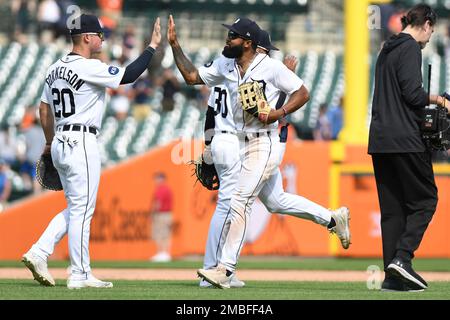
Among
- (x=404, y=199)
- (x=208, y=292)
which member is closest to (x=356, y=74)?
(x=404, y=199)

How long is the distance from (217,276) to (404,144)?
1679 millimetres

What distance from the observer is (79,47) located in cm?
852

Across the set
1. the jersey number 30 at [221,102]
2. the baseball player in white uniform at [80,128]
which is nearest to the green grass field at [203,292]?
the baseball player in white uniform at [80,128]

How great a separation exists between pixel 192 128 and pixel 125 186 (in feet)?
14.3

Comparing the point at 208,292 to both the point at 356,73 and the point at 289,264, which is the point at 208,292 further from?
the point at 356,73

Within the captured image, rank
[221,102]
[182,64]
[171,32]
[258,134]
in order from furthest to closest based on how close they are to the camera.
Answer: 1. [221,102]
2. [182,64]
3. [171,32]
4. [258,134]

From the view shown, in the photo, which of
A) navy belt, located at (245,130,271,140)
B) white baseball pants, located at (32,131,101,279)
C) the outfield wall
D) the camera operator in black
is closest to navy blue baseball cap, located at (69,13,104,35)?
white baseball pants, located at (32,131,101,279)

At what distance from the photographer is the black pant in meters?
8.04

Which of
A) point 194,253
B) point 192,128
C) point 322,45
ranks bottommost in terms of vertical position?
point 194,253

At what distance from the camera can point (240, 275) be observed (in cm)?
1161

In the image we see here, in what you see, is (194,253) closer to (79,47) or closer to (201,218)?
(201,218)

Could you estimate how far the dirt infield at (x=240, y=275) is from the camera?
10.7 metres

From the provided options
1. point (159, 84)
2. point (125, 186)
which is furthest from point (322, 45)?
point (125, 186)

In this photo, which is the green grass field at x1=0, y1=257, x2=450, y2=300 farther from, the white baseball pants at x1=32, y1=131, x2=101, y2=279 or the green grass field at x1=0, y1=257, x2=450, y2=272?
the green grass field at x1=0, y1=257, x2=450, y2=272
